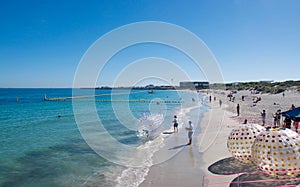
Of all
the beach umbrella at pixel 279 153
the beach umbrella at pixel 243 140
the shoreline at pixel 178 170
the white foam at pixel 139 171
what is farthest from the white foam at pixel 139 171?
the beach umbrella at pixel 279 153

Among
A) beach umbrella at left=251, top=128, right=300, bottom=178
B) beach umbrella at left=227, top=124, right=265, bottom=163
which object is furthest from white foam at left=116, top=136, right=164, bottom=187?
beach umbrella at left=251, top=128, right=300, bottom=178

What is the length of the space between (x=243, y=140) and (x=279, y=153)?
1.76 metres

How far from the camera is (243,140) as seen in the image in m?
8.23

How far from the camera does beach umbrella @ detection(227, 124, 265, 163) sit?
321 inches

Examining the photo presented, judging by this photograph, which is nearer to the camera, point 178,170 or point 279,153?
point 279,153

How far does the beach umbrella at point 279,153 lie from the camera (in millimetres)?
6438

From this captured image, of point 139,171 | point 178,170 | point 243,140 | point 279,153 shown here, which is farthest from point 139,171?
point 279,153

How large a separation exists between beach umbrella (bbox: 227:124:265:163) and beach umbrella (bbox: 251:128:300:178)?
1.11 m

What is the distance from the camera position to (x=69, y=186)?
899 centimetres

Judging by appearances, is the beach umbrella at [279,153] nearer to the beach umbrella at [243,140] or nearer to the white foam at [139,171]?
the beach umbrella at [243,140]

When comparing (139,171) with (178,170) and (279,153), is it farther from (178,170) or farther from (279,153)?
(279,153)

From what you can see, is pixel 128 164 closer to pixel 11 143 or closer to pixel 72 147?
pixel 72 147

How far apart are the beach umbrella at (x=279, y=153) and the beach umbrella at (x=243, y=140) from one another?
1.11 m

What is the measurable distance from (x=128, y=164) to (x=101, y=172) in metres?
1.51
